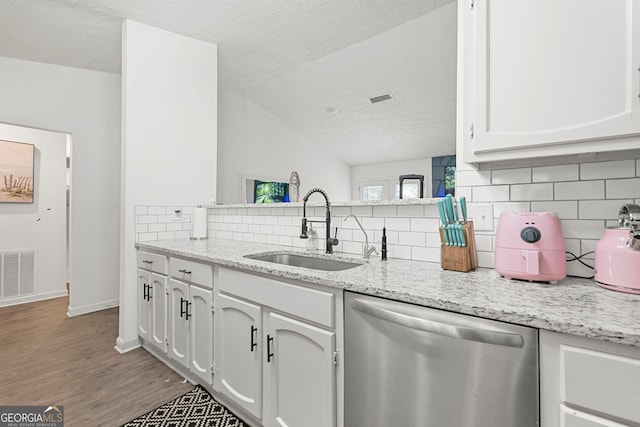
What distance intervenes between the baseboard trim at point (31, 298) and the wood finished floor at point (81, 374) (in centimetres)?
64

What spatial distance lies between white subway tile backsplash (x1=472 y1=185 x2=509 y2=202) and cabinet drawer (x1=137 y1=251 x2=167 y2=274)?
1947mm

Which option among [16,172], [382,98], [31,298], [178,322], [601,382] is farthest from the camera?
[382,98]

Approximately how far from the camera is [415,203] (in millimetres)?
1472

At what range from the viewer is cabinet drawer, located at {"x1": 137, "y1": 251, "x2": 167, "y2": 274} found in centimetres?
208

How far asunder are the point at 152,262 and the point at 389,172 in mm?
5616

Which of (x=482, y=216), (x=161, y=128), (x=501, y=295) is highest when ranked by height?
(x=161, y=128)

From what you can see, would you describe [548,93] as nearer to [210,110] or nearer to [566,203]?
[566,203]

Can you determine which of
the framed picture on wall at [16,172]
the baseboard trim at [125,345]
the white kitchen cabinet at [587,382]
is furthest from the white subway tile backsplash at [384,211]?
the framed picture on wall at [16,172]

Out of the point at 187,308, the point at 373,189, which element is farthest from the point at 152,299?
the point at 373,189

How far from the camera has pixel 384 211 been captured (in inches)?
63.5

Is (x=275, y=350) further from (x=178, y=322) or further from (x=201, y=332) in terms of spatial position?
(x=178, y=322)

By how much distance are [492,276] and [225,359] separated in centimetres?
135

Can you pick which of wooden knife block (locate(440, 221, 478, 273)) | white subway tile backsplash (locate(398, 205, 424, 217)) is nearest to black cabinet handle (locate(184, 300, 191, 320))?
white subway tile backsplash (locate(398, 205, 424, 217))

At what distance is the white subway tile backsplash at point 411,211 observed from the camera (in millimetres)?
1487
